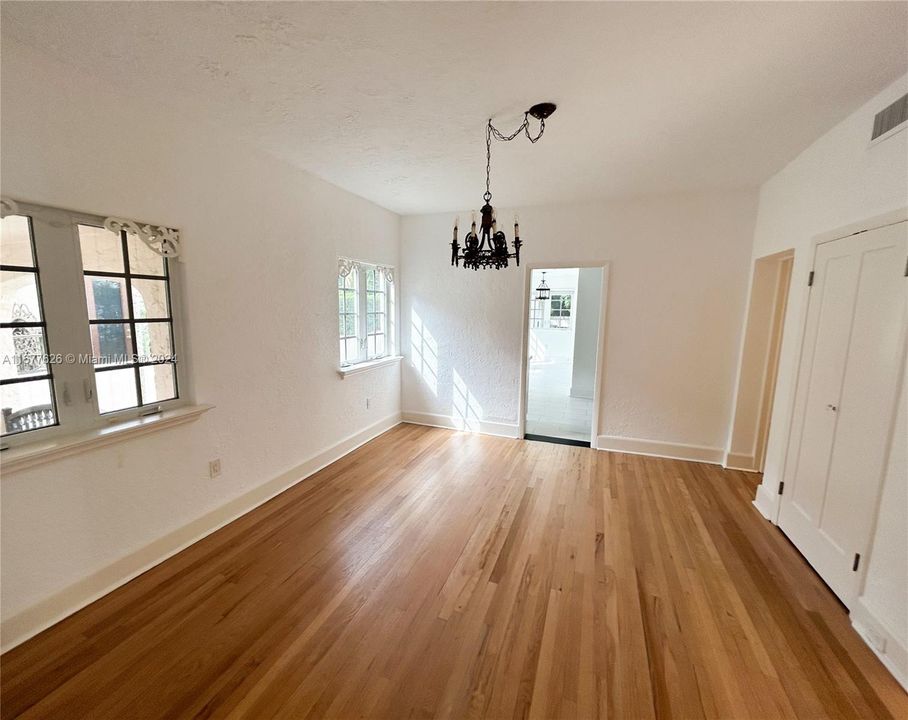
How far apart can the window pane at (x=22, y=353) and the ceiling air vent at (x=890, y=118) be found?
4.21 m

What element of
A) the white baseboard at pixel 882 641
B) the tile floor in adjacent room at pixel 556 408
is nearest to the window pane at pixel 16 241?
the white baseboard at pixel 882 641

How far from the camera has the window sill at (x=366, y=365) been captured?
3.79 meters

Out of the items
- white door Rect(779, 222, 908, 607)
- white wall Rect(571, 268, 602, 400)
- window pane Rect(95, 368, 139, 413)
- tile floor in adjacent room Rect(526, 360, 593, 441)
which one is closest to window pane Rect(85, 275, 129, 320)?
window pane Rect(95, 368, 139, 413)

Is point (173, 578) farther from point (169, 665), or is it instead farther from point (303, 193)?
point (303, 193)

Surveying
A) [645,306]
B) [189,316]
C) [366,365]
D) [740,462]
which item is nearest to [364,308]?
[366,365]

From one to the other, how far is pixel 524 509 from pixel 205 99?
3.34 m

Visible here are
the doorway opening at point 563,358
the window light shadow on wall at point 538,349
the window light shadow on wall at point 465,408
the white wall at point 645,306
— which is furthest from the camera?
the window light shadow on wall at point 538,349

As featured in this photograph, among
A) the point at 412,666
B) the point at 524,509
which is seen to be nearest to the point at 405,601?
the point at 412,666

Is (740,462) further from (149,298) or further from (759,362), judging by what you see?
(149,298)

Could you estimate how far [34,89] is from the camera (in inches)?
65.2

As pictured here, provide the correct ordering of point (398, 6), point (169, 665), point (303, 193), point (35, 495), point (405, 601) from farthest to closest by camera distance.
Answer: point (303, 193)
point (405, 601)
point (35, 495)
point (169, 665)
point (398, 6)

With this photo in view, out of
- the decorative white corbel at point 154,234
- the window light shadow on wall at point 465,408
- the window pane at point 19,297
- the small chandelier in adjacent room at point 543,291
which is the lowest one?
the window light shadow on wall at point 465,408

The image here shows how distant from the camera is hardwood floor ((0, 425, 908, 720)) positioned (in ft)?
4.94

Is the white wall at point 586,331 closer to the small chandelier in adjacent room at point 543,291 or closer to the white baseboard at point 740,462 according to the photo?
the white baseboard at point 740,462
